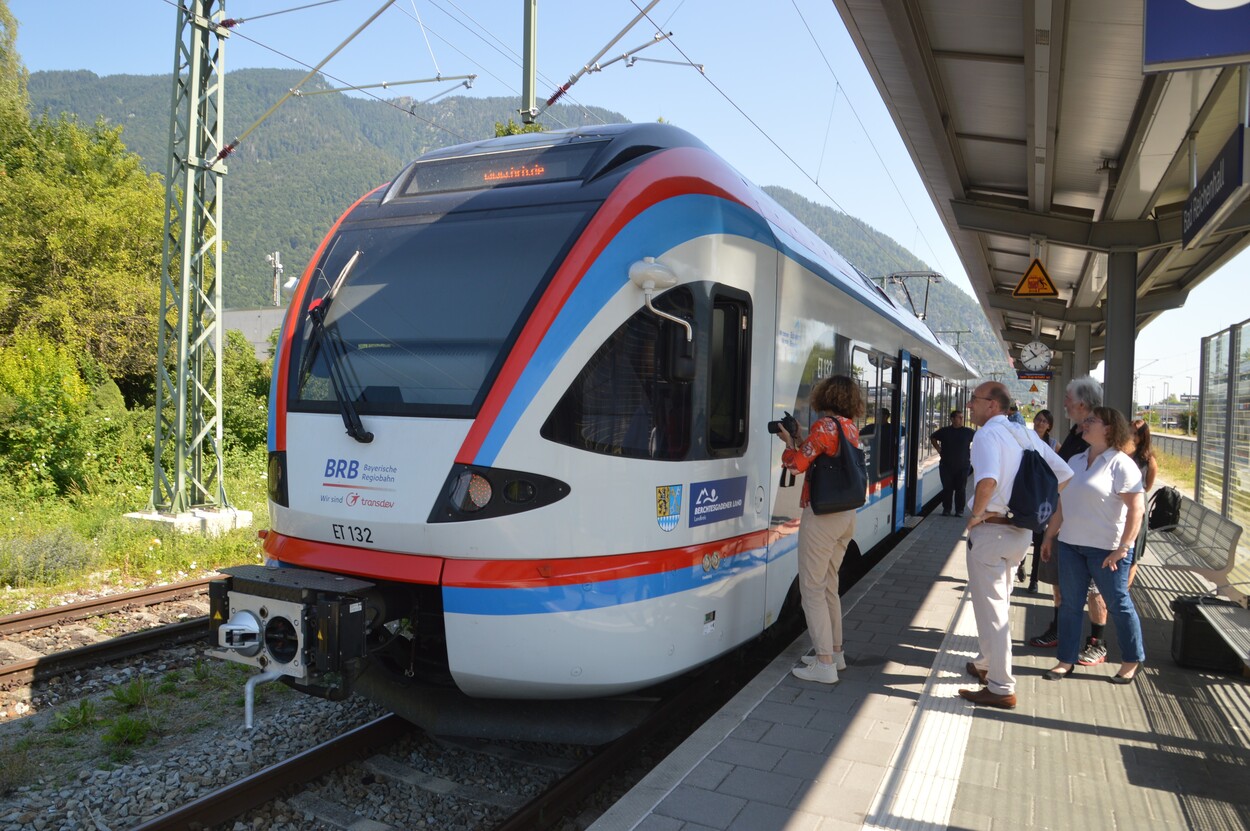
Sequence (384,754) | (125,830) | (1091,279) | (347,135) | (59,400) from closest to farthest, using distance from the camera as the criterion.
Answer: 1. (125,830)
2. (384,754)
3. (59,400)
4. (1091,279)
5. (347,135)

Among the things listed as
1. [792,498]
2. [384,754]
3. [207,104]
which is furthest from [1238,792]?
[207,104]

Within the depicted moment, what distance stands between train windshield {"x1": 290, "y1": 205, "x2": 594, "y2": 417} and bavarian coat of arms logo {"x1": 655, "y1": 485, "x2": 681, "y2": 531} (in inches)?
41.4

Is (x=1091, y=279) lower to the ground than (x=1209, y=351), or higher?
higher

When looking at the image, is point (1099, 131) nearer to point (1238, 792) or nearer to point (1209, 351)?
point (1209, 351)

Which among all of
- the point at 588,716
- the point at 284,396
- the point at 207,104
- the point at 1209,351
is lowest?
the point at 588,716

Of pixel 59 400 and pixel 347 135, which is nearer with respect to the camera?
pixel 59 400

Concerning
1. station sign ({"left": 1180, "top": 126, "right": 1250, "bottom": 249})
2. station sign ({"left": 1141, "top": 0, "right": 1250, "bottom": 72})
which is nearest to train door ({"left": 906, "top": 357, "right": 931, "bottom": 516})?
station sign ({"left": 1180, "top": 126, "right": 1250, "bottom": 249})

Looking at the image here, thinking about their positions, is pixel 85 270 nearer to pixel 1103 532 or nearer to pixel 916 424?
pixel 916 424

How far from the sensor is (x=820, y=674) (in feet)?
18.5

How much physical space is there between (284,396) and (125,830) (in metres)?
2.15

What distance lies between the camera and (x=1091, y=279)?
55.2 ft

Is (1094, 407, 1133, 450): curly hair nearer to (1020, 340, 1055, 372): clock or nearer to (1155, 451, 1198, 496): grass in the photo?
(1155, 451, 1198, 496): grass

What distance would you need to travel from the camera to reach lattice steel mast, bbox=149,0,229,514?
37.3 feet

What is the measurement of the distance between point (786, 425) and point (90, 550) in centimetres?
815
